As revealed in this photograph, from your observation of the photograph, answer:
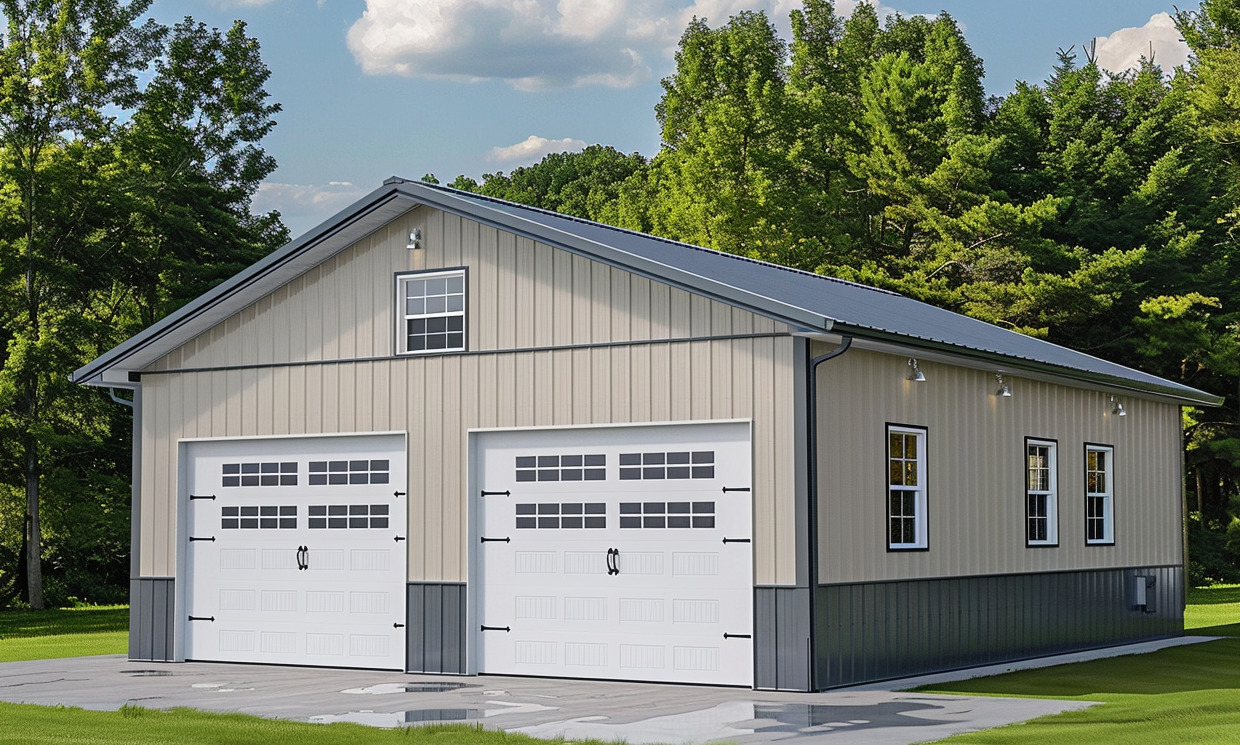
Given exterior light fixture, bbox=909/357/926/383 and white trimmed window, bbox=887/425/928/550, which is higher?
exterior light fixture, bbox=909/357/926/383

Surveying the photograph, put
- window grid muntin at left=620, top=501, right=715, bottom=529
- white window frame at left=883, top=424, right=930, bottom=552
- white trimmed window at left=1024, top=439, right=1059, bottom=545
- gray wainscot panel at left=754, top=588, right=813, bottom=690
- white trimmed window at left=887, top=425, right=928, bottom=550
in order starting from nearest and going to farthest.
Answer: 1. gray wainscot panel at left=754, top=588, right=813, bottom=690
2. window grid muntin at left=620, top=501, right=715, bottom=529
3. white window frame at left=883, top=424, right=930, bottom=552
4. white trimmed window at left=887, top=425, right=928, bottom=550
5. white trimmed window at left=1024, top=439, right=1059, bottom=545

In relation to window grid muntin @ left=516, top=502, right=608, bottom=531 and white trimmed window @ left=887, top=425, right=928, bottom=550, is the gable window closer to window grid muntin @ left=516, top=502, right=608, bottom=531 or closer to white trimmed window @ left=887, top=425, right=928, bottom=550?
window grid muntin @ left=516, top=502, right=608, bottom=531

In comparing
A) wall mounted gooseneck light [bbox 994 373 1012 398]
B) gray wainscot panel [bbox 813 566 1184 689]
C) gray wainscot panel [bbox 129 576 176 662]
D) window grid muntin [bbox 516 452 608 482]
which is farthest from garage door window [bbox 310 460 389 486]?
wall mounted gooseneck light [bbox 994 373 1012 398]

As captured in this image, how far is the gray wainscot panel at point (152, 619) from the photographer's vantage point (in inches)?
668

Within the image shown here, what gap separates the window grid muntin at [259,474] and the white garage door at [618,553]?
8.01ft

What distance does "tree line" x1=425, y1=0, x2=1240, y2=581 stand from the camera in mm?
34906

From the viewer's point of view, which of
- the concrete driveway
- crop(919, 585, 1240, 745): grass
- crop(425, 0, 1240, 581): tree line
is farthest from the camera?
crop(425, 0, 1240, 581): tree line

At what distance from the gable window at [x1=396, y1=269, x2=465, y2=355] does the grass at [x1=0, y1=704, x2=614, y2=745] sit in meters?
5.05

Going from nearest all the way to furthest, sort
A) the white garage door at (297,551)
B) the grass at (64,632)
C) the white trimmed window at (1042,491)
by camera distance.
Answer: the white garage door at (297,551), the white trimmed window at (1042,491), the grass at (64,632)

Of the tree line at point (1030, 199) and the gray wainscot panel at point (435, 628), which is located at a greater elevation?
the tree line at point (1030, 199)

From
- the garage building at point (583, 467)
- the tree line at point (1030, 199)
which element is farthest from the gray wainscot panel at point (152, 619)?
the tree line at point (1030, 199)

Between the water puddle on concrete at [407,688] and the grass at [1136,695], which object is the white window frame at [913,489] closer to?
the grass at [1136,695]

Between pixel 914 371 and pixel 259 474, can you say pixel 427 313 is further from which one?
pixel 914 371

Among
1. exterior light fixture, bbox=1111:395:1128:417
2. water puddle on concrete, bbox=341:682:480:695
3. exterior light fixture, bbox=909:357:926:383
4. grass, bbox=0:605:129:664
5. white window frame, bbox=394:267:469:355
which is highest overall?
white window frame, bbox=394:267:469:355
